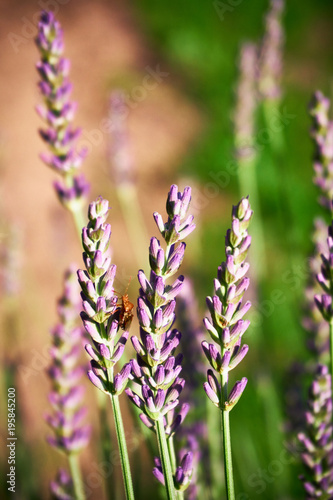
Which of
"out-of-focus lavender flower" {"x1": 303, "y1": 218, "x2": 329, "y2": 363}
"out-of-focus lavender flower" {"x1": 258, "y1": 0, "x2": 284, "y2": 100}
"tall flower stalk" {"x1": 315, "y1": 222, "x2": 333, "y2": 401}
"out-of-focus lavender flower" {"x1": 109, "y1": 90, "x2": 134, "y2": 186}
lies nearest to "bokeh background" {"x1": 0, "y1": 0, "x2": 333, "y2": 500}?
"out-of-focus lavender flower" {"x1": 109, "y1": 90, "x2": 134, "y2": 186}

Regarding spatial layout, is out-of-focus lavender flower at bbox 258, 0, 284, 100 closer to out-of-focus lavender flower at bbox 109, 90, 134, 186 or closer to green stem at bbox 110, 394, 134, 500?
out-of-focus lavender flower at bbox 109, 90, 134, 186

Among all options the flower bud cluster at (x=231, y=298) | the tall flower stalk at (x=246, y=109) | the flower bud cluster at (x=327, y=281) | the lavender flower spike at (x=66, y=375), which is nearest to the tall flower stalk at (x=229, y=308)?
the flower bud cluster at (x=231, y=298)

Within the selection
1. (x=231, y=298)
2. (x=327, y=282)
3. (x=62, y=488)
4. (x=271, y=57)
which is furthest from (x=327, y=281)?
(x=271, y=57)

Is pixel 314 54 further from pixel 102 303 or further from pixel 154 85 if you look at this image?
pixel 102 303

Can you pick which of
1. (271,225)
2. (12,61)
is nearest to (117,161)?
(271,225)

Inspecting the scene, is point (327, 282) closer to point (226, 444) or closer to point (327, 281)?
point (327, 281)
